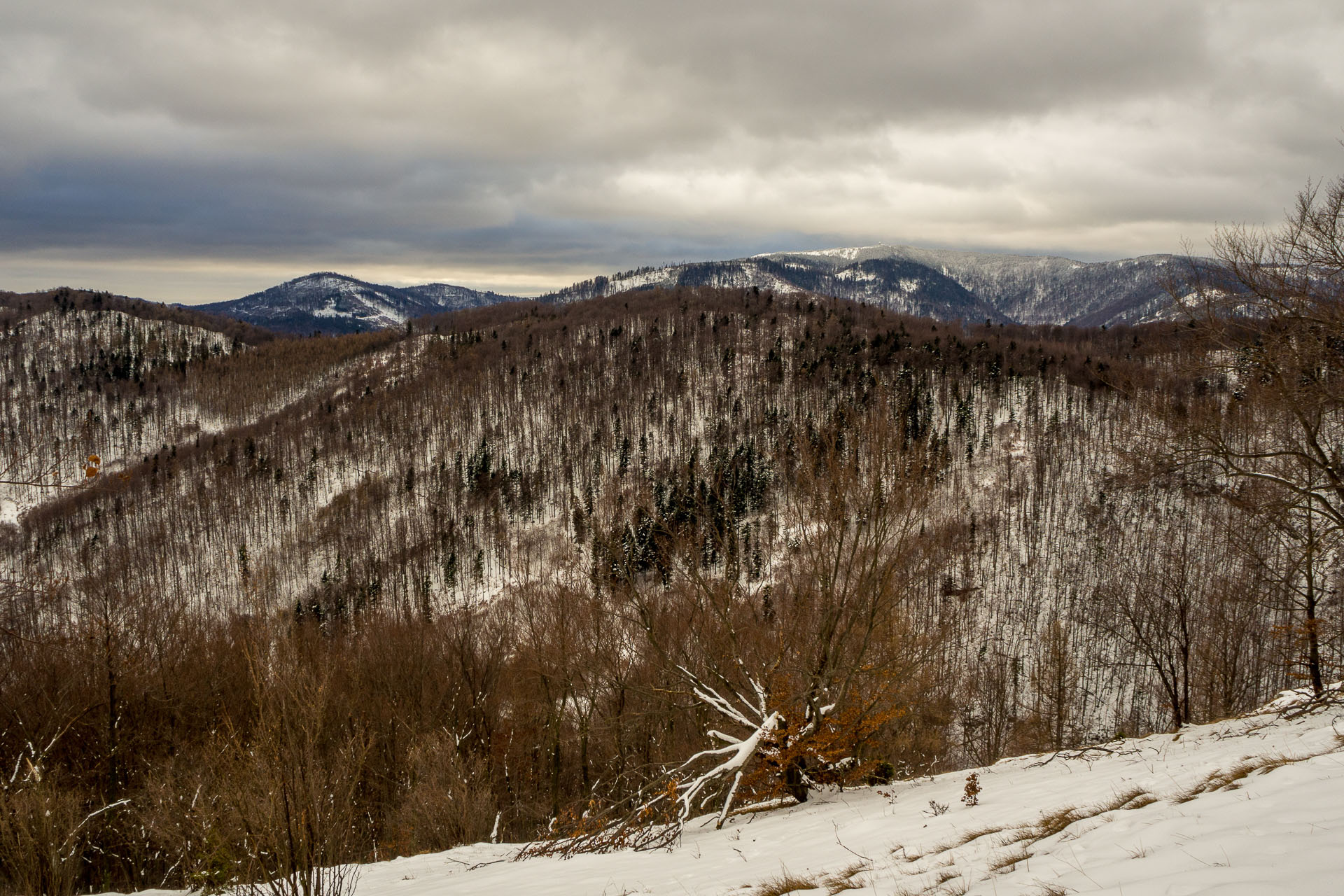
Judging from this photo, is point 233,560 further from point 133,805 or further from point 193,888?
point 193,888

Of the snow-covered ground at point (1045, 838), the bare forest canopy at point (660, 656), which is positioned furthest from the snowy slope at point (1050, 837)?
the bare forest canopy at point (660, 656)

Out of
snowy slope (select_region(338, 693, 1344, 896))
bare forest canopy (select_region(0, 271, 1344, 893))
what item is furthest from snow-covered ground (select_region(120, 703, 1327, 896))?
bare forest canopy (select_region(0, 271, 1344, 893))

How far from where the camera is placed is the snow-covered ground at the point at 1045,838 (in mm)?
4980

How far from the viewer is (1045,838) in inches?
267

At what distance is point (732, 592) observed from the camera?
18375 mm

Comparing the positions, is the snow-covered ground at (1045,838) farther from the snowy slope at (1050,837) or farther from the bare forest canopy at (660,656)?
the bare forest canopy at (660,656)

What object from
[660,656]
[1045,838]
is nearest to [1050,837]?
[1045,838]

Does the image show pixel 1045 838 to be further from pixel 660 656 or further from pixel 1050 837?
pixel 660 656

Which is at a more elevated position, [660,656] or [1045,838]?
[1045,838]

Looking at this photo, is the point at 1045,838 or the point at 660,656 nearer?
the point at 1045,838

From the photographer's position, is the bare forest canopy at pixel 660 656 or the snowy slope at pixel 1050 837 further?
the bare forest canopy at pixel 660 656

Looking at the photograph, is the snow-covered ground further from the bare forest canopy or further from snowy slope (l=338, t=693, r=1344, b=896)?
the bare forest canopy

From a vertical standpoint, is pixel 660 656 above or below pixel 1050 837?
below

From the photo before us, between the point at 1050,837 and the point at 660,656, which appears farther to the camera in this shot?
the point at 660,656
